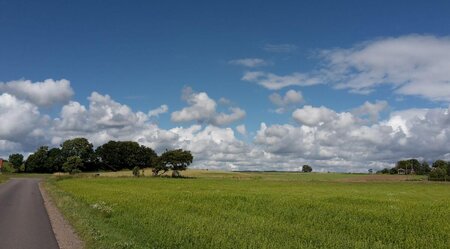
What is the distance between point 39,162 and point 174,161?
3352 inches

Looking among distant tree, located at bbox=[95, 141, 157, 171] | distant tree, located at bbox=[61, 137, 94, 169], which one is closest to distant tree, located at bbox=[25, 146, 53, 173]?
distant tree, located at bbox=[61, 137, 94, 169]

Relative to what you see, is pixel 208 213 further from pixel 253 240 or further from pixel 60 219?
pixel 253 240

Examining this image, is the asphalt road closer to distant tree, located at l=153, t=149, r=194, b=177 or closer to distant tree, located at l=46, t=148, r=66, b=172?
distant tree, located at l=153, t=149, r=194, b=177

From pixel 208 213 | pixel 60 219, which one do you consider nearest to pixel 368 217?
pixel 208 213

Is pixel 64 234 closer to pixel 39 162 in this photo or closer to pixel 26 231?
pixel 26 231

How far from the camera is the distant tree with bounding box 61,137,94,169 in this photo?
18438 cm

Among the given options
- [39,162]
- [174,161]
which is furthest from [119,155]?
[174,161]

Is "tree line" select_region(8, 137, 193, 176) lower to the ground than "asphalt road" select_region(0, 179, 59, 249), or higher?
higher

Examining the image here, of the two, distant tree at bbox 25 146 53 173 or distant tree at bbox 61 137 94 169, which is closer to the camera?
distant tree at bbox 61 137 94 169

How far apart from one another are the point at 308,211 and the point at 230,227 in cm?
975

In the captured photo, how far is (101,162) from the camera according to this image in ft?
636

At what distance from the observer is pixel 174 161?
136 m

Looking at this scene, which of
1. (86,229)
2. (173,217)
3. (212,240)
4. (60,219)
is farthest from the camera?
(60,219)

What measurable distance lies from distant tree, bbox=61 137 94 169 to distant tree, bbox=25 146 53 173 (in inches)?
482
